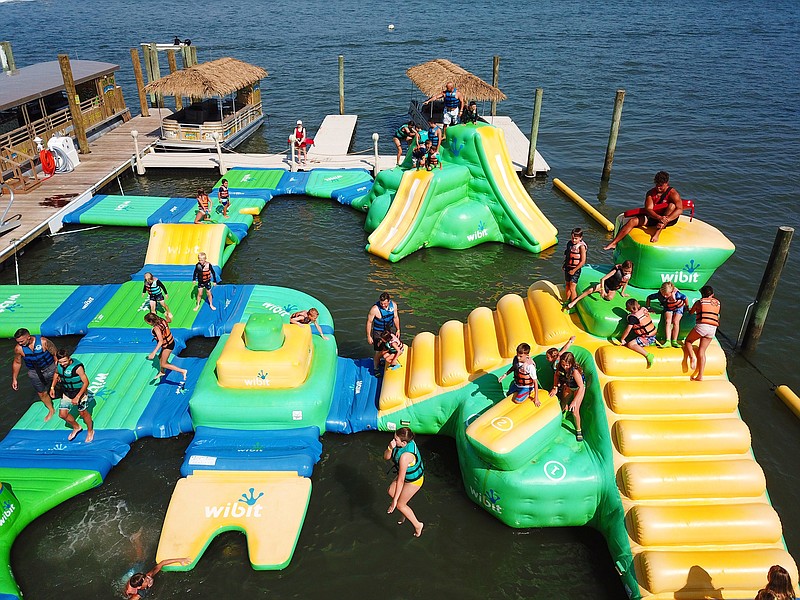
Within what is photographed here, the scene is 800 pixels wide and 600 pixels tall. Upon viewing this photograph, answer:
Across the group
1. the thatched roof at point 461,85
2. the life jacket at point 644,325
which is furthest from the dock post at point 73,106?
the life jacket at point 644,325

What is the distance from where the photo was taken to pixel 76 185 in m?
21.6

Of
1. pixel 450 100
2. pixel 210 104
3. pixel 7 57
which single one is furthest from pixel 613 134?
pixel 7 57

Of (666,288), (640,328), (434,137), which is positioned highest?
(434,137)

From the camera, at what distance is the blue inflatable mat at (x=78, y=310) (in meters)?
13.7

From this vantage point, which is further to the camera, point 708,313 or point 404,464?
point 708,313

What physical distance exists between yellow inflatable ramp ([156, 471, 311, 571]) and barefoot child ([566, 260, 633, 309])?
19.7ft

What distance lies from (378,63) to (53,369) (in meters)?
44.5

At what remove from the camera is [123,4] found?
95688 mm

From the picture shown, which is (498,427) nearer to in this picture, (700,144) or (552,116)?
(700,144)

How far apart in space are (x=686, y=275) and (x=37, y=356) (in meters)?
11.5

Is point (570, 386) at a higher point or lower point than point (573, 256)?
lower

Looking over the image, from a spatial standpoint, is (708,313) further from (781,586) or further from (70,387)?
(70,387)

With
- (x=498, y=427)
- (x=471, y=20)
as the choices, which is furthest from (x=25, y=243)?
(x=471, y=20)

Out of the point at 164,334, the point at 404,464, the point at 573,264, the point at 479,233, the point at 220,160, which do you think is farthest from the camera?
the point at 220,160
